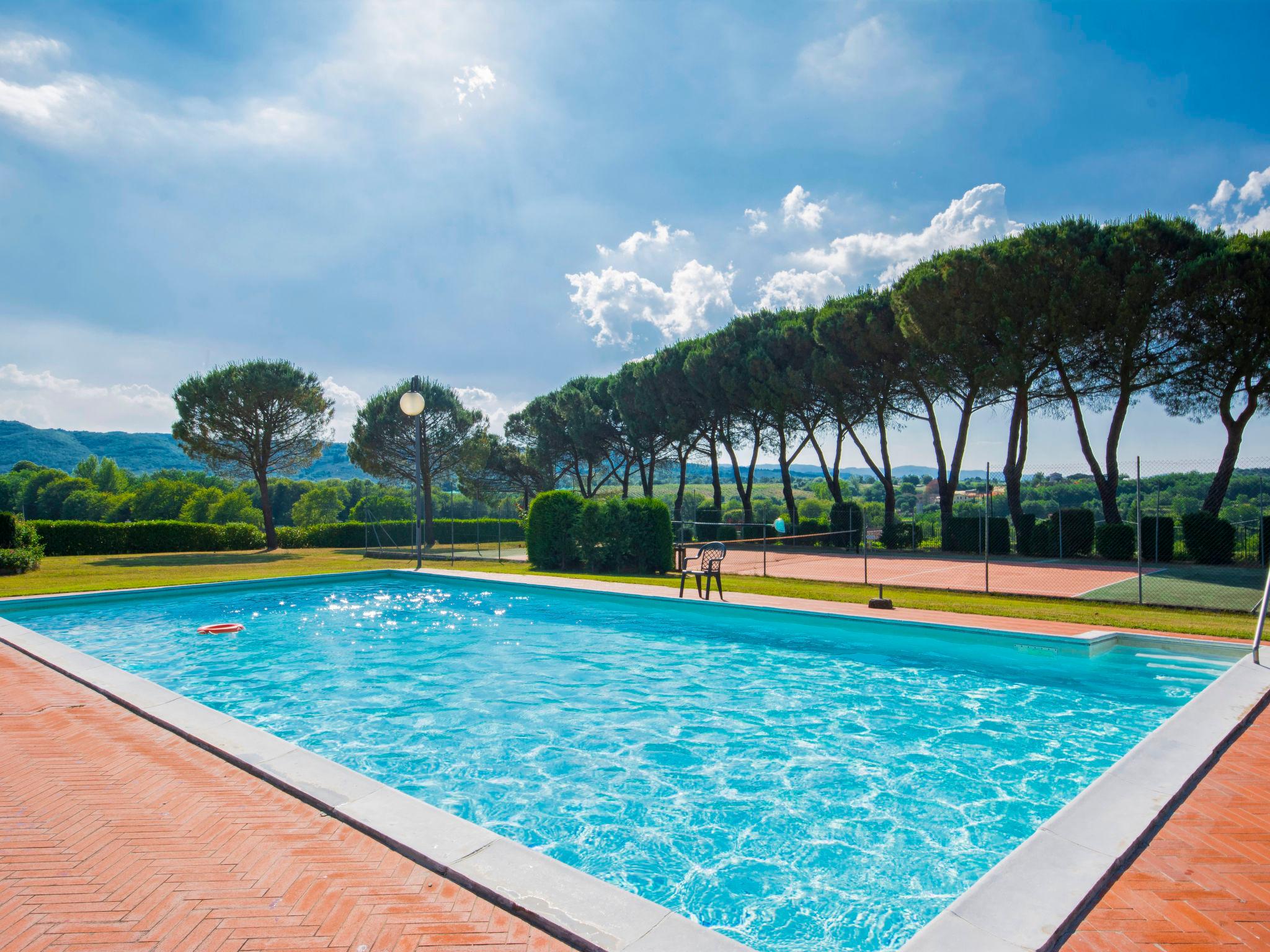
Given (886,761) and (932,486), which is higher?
(932,486)

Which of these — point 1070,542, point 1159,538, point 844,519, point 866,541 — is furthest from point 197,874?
point 844,519

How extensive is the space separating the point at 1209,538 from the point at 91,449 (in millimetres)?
166261

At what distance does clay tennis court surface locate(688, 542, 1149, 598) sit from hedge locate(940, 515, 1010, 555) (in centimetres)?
160

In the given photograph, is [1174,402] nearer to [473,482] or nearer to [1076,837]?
[1076,837]

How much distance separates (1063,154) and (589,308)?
37.6ft

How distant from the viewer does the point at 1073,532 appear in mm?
19109

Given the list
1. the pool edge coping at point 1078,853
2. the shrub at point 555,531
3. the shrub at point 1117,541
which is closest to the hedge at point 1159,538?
the shrub at point 1117,541

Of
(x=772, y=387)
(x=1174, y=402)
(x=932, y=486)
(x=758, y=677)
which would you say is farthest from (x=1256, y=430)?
(x=758, y=677)

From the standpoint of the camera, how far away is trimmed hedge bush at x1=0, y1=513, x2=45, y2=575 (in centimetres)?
1543

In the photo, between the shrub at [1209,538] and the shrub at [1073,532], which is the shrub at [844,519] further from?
the shrub at [1209,538]

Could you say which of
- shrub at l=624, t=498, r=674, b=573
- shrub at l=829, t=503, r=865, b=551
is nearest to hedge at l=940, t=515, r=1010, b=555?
shrub at l=829, t=503, r=865, b=551

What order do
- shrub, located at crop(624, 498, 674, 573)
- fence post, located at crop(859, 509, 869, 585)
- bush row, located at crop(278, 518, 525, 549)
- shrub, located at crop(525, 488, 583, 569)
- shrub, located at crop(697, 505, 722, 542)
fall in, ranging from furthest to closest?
bush row, located at crop(278, 518, 525, 549) → shrub, located at crop(697, 505, 722, 542) → shrub, located at crop(525, 488, 583, 569) → shrub, located at crop(624, 498, 674, 573) → fence post, located at crop(859, 509, 869, 585)

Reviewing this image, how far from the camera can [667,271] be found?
16812 millimetres

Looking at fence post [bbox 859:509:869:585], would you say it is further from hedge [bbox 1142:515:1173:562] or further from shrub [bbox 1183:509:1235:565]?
shrub [bbox 1183:509:1235:565]
